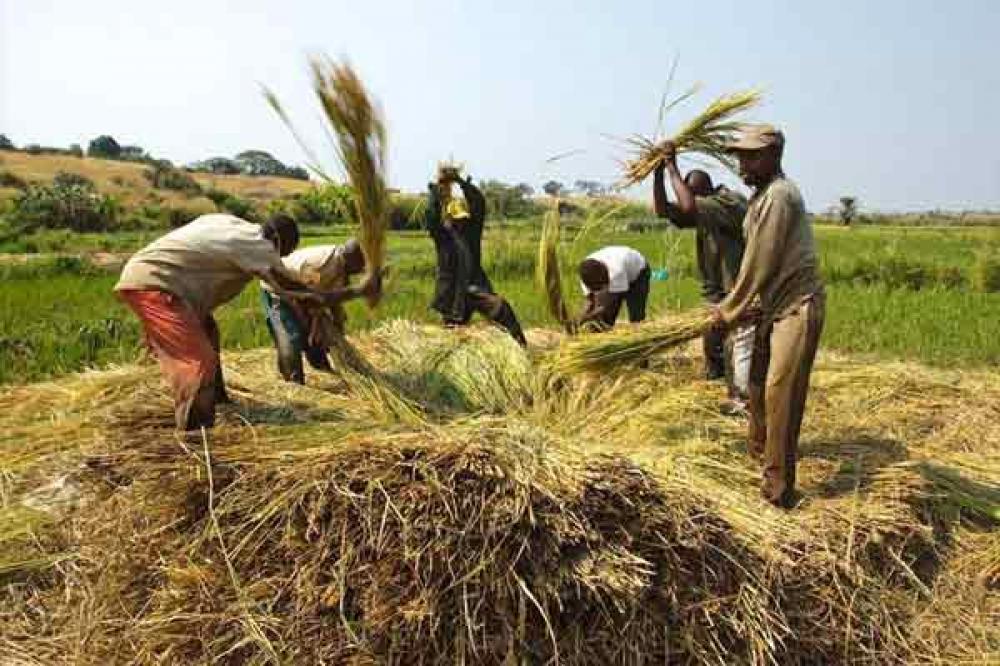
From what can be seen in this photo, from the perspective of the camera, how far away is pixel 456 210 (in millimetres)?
5578

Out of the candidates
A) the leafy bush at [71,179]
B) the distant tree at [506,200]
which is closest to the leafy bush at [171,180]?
the leafy bush at [71,179]

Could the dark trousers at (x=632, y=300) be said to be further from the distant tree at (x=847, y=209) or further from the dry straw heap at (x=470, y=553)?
the distant tree at (x=847, y=209)

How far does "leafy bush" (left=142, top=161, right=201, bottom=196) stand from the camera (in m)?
35.2

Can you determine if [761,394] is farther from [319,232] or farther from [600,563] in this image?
[319,232]

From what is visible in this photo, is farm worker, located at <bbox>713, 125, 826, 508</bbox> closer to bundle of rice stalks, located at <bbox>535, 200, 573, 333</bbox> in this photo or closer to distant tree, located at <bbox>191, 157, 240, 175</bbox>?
bundle of rice stalks, located at <bbox>535, 200, 573, 333</bbox>

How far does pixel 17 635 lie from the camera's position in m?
2.59

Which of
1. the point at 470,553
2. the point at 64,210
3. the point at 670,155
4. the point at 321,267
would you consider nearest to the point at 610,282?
the point at 670,155

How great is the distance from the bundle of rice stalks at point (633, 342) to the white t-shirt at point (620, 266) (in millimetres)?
1862

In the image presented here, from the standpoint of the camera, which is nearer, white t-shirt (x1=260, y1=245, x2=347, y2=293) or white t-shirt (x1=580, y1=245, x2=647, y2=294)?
white t-shirt (x1=260, y1=245, x2=347, y2=293)

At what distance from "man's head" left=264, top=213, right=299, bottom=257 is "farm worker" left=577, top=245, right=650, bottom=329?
6.89 ft

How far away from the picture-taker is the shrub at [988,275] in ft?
39.5

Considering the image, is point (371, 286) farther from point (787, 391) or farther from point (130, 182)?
point (130, 182)

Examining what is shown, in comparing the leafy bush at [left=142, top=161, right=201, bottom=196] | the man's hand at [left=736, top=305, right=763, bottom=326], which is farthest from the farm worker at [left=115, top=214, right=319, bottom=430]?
the leafy bush at [left=142, top=161, right=201, bottom=196]

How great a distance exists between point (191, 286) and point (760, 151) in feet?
8.14
